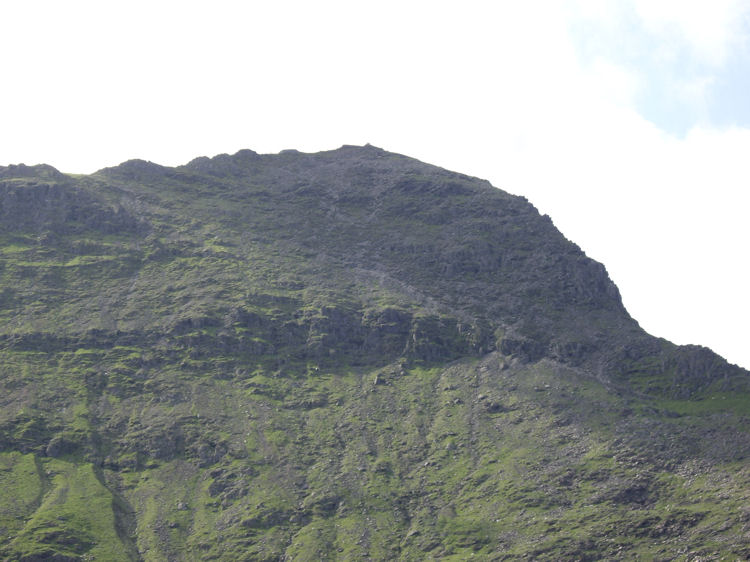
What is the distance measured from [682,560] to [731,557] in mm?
10374

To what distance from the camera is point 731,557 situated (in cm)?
19438

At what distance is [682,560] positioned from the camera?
199875 mm
